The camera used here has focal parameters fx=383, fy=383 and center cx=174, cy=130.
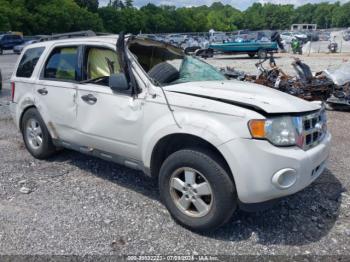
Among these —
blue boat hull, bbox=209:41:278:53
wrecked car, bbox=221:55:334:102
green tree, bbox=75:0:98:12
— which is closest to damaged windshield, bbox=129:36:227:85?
wrecked car, bbox=221:55:334:102

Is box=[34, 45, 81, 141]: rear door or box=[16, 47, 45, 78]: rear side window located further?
box=[16, 47, 45, 78]: rear side window

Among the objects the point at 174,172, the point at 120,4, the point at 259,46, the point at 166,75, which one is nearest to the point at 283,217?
the point at 174,172

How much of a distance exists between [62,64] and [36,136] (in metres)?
1.19

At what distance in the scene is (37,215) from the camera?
4.00 metres

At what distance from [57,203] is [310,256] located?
2.68 metres

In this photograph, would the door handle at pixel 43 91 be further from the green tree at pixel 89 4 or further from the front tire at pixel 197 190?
the green tree at pixel 89 4

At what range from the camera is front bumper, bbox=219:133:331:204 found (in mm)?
3203

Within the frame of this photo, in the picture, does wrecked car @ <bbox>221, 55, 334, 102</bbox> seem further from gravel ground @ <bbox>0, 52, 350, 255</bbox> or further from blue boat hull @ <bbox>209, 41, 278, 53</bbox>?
blue boat hull @ <bbox>209, 41, 278, 53</bbox>

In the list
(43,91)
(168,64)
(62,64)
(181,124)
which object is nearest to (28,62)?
(43,91)

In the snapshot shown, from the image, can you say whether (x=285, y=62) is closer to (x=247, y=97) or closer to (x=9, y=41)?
(x=247, y=97)

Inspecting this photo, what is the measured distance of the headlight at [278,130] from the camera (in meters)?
3.22

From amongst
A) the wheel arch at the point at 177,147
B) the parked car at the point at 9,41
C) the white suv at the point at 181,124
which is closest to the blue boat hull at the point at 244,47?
the parked car at the point at 9,41

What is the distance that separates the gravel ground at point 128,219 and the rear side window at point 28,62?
4.48 feet

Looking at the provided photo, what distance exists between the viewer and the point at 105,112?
4.23 meters
